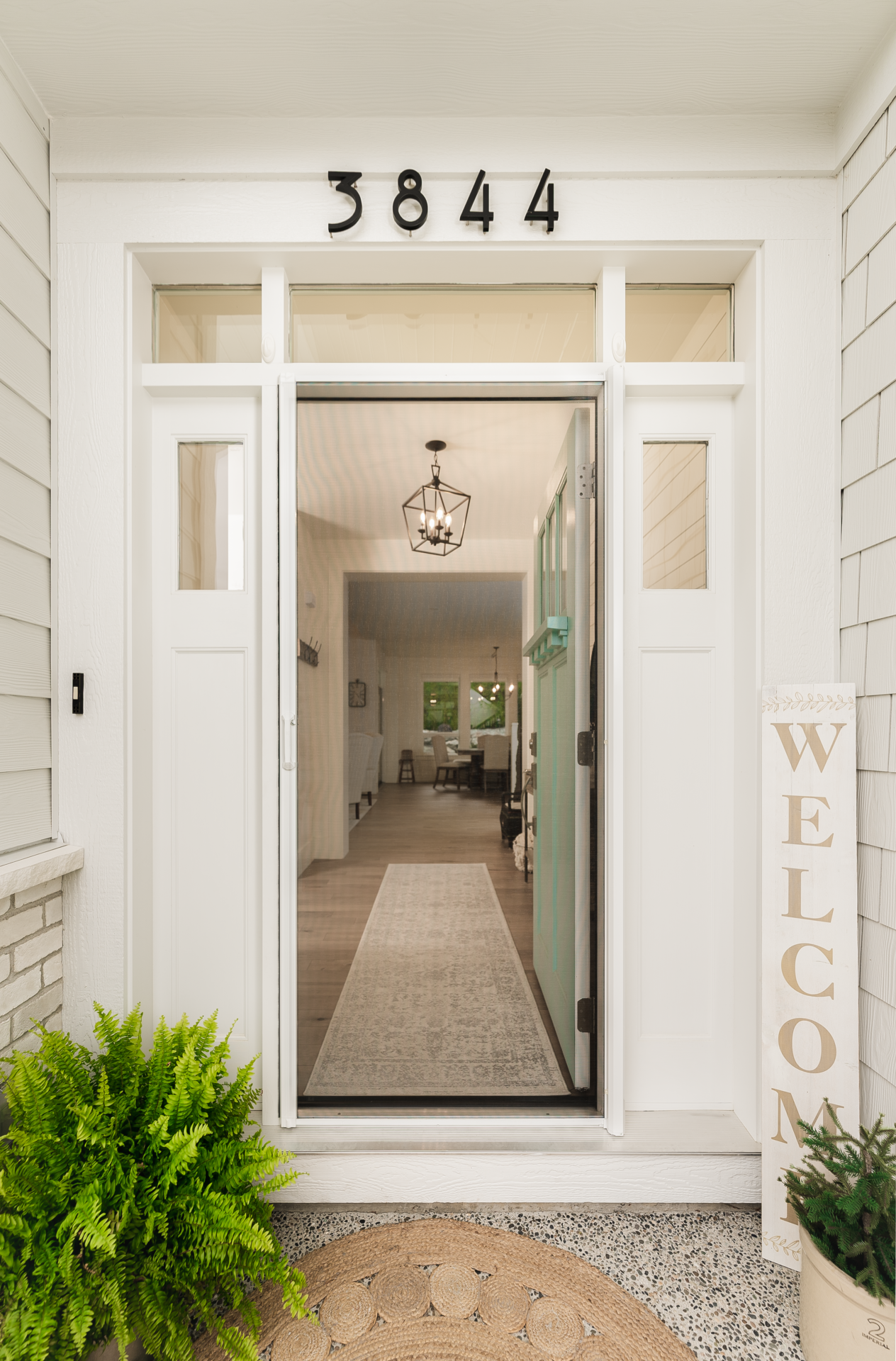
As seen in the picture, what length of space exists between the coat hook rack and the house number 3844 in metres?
1.03

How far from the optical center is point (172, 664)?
1.85m

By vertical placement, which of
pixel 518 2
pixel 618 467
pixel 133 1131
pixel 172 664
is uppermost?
pixel 518 2

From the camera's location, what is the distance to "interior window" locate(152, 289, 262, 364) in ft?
6.19

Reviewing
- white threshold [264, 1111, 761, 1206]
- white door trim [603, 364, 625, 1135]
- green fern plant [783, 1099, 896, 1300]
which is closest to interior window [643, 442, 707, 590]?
white door trim [603, 364, 625, 1135]

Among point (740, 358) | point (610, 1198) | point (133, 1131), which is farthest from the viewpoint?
point (740, 358)

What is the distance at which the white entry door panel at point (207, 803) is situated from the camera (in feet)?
6.05

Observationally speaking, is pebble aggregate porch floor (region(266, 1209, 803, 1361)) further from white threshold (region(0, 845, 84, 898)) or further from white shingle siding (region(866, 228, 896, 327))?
white shingle siding (region(866, 228, 896, 327))

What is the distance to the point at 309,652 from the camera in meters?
1.83

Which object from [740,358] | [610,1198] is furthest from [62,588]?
[610,1198]

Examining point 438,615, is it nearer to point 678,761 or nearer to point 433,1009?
point 678,761

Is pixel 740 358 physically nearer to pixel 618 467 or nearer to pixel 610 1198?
pixel 618 467

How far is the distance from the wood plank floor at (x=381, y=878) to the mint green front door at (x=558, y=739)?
43 millimetres

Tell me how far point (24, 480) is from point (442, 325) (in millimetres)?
1128

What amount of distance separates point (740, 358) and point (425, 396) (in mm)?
843
